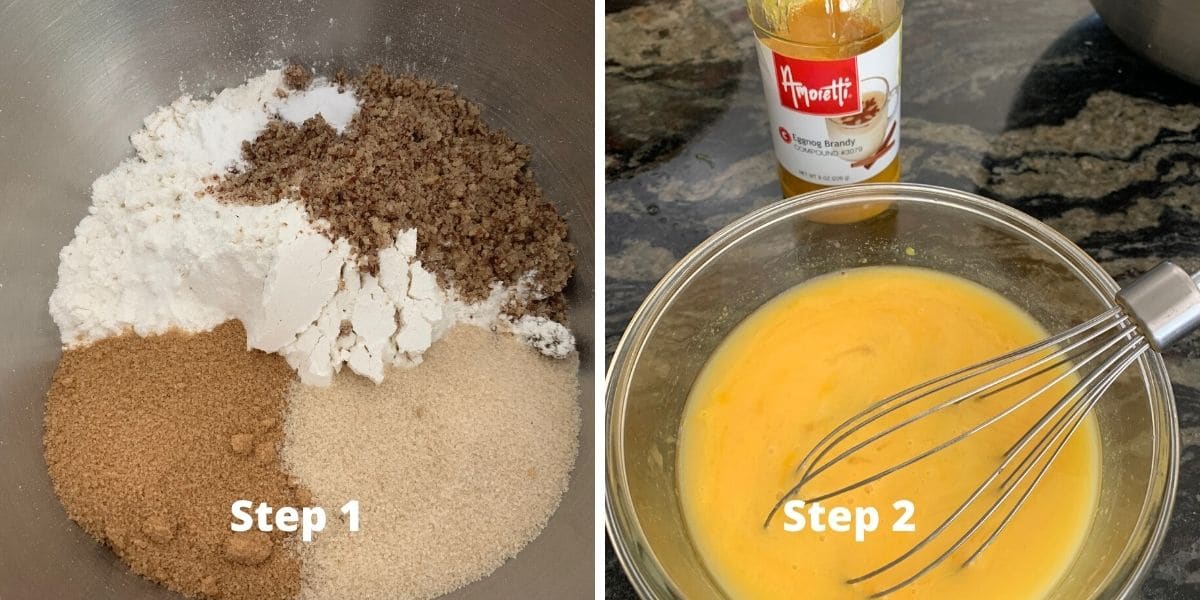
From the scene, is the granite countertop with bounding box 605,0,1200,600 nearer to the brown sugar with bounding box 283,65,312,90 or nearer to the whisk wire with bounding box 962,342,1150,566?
the whisk wire with bounding box 962,342,1150,566

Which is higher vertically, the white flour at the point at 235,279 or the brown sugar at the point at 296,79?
the brown sugar at the point at 296,79

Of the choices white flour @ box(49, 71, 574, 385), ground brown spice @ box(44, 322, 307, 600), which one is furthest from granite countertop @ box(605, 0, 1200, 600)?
ground brown spice @ box(44, 322, 307, 600)

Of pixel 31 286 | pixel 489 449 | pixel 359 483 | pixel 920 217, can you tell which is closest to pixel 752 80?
pixel 920 217

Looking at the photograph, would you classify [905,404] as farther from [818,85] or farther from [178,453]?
[178,453]

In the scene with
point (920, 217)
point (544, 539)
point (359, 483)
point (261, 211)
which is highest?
point (261, 211)

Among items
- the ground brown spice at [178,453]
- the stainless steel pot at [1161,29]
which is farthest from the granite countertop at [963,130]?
the ground brown spice at [178,453]

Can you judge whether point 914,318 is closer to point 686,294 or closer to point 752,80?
point 686,294

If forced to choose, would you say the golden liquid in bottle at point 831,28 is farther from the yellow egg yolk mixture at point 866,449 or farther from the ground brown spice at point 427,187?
the ground brown spice at point 427,187
